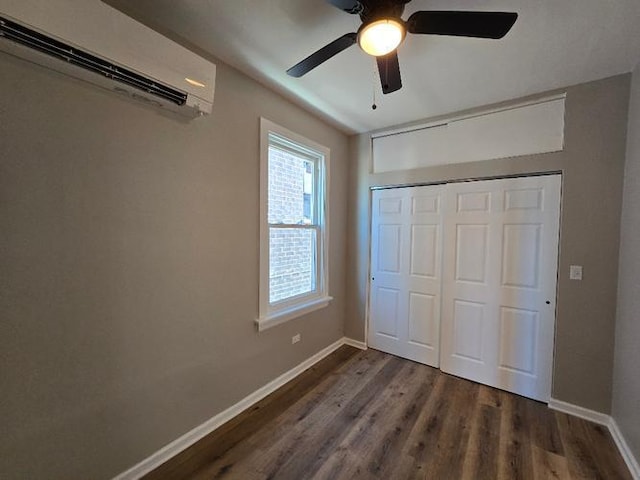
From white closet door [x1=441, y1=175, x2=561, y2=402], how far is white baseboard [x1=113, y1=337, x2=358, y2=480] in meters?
1.59

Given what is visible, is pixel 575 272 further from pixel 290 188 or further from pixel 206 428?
pixel 206 428

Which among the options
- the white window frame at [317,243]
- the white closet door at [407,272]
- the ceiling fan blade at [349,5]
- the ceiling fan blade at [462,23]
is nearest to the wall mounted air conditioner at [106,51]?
the white window frame at [317,243]

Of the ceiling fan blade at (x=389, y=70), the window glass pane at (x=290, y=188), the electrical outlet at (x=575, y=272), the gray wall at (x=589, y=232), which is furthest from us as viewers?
the window glass pane at (x=290, y=188)

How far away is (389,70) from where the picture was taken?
147 cm

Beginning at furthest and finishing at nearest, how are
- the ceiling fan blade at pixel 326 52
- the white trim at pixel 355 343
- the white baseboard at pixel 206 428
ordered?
the white trim at pixel 355 343 → the white baseboard at pixel 206 428 → the ceiling fan blade at pixel 326 52

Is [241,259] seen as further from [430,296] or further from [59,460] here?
[430,296]

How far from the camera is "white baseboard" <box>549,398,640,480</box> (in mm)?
1632

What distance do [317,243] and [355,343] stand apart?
1.40 m

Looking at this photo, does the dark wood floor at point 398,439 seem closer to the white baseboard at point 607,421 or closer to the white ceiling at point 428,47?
the white baseboard at point 607,421

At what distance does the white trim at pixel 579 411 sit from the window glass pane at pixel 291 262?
229 centimetres

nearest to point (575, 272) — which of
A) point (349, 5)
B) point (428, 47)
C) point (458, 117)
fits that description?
point (458, 117)

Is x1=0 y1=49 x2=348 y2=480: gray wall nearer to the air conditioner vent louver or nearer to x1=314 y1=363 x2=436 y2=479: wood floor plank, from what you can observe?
the air conditioner vent louver

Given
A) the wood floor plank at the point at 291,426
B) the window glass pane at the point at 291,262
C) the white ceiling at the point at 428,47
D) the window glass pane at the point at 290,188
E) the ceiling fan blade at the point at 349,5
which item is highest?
the white ceiling at the point at 428,47

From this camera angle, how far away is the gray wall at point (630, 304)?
1688 millimetres
